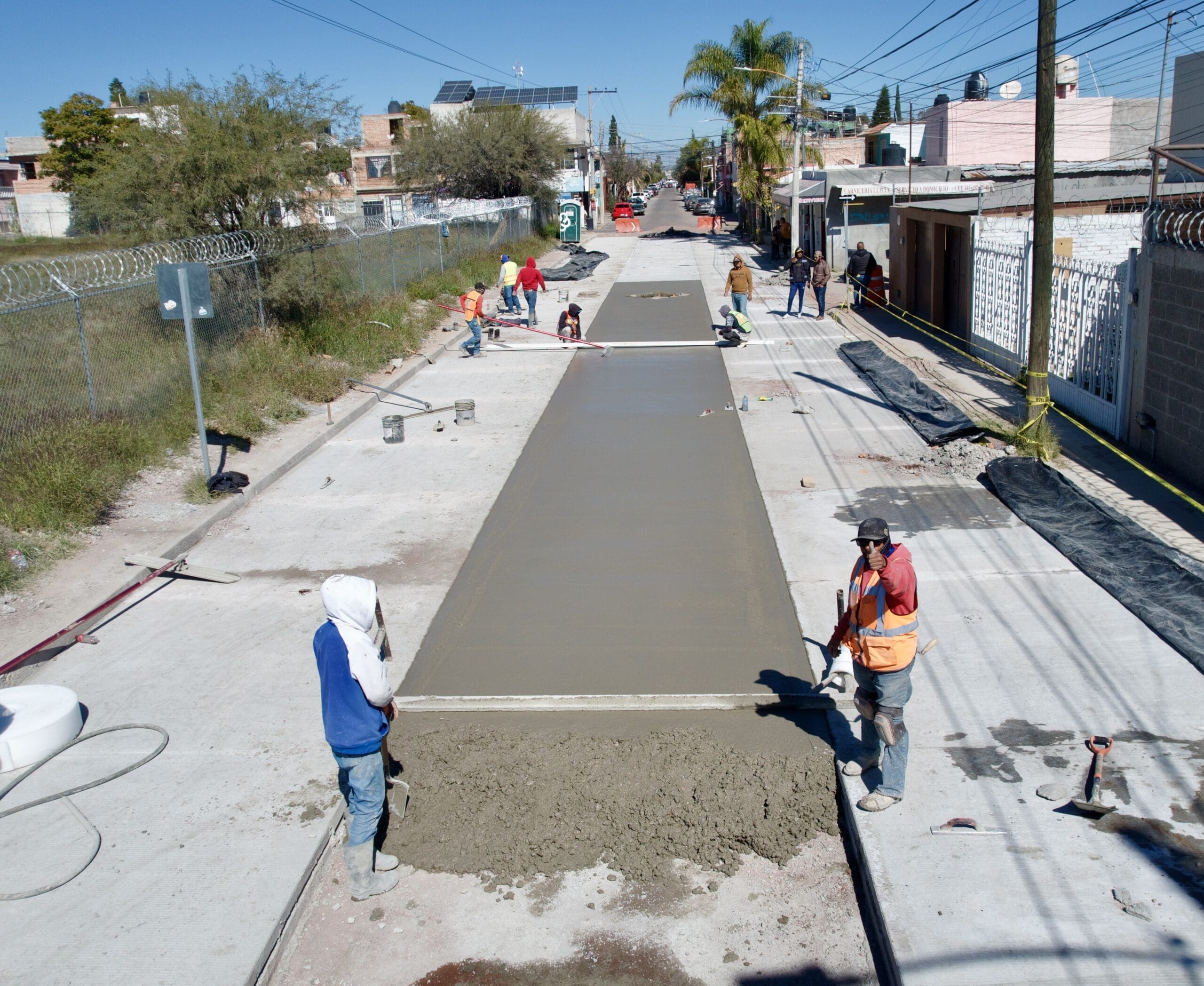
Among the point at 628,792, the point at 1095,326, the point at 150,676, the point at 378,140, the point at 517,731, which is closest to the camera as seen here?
the point at 628,792

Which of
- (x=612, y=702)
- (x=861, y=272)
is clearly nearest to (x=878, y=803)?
(x=612, y=702)

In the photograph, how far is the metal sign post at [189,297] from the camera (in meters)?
11.5

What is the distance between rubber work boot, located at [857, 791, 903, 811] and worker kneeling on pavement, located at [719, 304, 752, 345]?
1682 centimetres

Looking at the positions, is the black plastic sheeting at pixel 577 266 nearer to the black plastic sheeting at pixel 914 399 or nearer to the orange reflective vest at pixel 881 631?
the black plastic sheeting at pixel 914 399

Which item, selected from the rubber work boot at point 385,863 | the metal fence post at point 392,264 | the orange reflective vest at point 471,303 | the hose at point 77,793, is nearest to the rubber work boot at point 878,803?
the rubber work boot at point 385,863

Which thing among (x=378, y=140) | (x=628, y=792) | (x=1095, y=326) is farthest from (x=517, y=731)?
(x=378, y=140)

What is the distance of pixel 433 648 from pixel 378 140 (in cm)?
8476

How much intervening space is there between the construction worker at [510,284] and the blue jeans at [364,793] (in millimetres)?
20154

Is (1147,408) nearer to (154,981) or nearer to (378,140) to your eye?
(154,981)

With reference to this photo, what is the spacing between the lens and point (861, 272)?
1058 inches

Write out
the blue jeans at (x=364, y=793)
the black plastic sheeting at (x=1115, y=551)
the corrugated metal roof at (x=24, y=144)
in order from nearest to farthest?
the blue jeans at (x=364, y=793), the black plastic sheeting at (x=1115, y=551), the corrugated metal roof at (x=24, y=144)

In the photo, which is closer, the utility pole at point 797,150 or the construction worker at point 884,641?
the construction worker at point 884,641

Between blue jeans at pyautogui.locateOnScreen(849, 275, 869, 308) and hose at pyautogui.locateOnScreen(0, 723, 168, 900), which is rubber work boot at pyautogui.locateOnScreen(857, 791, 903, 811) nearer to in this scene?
hose at pyautogui.locateOnScreen(0, 723, 168, 900)

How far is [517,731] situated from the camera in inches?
258
